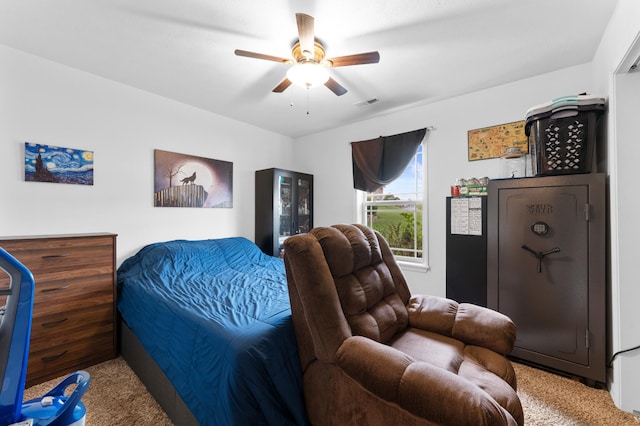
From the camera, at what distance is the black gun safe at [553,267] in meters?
1.80

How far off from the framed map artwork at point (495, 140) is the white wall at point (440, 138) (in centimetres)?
6

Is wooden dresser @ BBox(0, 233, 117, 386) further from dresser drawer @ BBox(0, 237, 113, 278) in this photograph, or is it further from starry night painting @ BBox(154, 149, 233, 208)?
starry night painting @ BBox(154, 149, 233, 208)

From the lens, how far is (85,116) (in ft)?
7.93

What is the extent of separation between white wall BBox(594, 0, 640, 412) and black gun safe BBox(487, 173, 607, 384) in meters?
0.10

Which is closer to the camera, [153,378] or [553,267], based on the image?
[153,378]

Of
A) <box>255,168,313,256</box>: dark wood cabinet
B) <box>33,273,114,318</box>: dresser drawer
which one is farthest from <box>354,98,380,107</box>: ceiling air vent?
<box>33,273,114,318</box>: dresser drawer

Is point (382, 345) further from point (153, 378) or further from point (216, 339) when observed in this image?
point (153, 378)

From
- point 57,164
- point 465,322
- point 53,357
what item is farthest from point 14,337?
point 57,164

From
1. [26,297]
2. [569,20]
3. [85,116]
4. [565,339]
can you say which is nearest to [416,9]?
[569,20]

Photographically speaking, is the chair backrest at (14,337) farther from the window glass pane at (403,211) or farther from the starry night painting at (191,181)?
the window glass pane at (403,211)

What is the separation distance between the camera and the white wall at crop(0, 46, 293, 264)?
209cm

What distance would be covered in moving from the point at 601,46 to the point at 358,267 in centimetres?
249

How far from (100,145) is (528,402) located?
4.02 meters

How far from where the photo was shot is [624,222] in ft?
5.38
